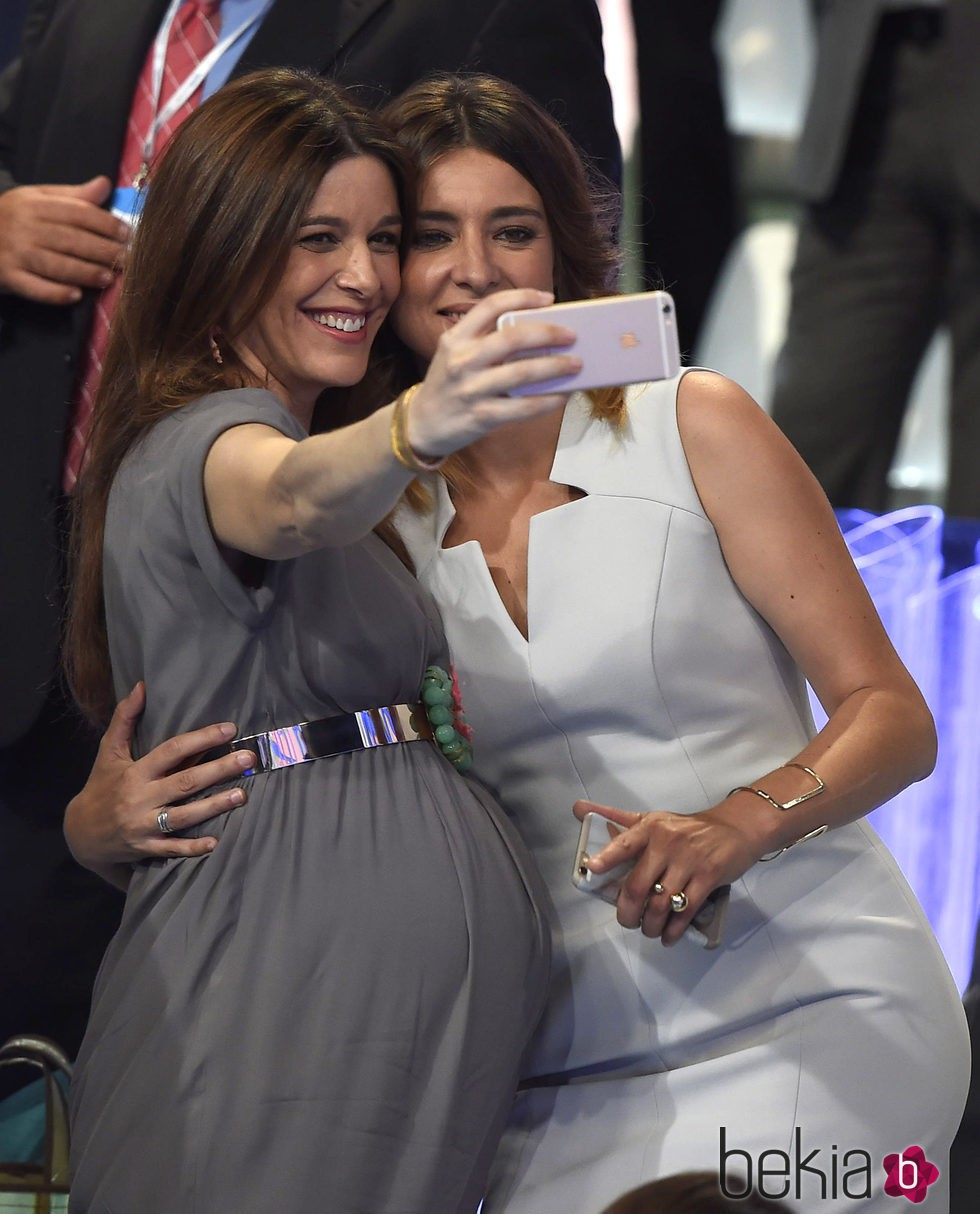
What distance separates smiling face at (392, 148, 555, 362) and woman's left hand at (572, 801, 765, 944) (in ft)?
2.39

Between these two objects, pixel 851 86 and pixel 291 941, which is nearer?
pixel 291 941

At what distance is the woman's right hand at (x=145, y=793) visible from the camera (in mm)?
1698

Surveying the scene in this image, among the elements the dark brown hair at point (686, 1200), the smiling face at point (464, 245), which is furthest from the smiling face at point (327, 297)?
the dark brown hair at point (686, 1200)

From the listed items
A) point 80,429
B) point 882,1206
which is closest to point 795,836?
point 882,1206

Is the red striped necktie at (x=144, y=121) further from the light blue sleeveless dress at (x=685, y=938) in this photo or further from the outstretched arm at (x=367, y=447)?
the outstretched arm at (x=367, y=447)

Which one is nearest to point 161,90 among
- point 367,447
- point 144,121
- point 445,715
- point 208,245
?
point 144,121

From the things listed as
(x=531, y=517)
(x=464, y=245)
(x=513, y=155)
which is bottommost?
(x=531, y=517)

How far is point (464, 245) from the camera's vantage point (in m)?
2.08

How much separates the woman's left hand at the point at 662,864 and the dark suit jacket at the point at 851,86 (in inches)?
97.8

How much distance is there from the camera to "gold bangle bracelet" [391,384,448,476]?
4.43ft

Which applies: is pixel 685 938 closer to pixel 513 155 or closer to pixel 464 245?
pixel 464 245

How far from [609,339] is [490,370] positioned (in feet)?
0.33

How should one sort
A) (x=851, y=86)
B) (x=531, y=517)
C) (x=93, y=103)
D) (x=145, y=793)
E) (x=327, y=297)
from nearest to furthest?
1. (x=145, y=793)
2. (x=327, y=297)
3. (x=531, y=517)
4. (x=93, y=103)
5. (x=851, y=86)

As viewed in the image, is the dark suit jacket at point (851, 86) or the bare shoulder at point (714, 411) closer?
the bare shoulder at point (714, 411)
